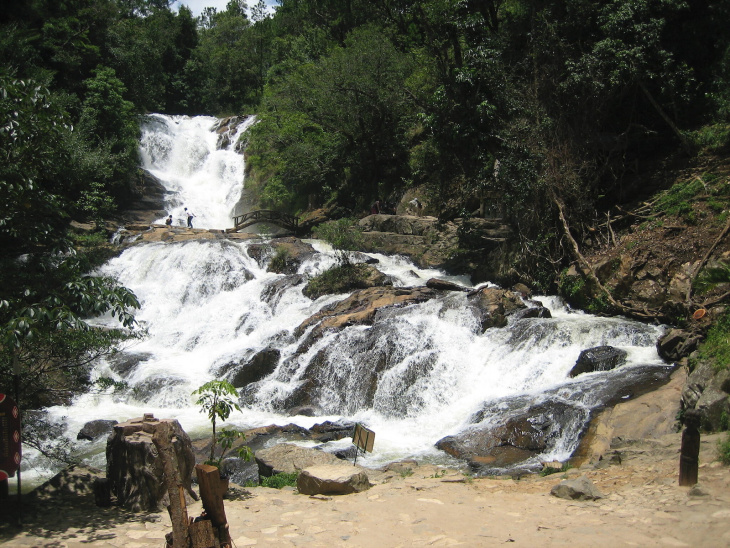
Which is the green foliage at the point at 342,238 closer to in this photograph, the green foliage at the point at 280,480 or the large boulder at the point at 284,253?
the large boulder at the point at 284,253

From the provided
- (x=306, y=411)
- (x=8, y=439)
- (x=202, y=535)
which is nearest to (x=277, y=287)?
(x=306, y=411)

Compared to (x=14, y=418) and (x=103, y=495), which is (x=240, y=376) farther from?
(x=14, y=418)

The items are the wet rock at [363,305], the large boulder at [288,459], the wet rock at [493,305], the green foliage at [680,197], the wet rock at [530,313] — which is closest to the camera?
the large boulder at [288,459]

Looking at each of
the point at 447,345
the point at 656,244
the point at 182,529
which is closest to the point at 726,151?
the point at 656,244

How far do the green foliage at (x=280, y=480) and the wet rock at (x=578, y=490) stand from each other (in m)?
3.32

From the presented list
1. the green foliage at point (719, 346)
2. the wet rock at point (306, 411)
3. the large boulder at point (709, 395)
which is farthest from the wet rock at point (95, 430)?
the green foliage at point (719, 346)

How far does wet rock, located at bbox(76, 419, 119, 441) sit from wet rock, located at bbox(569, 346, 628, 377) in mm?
8655

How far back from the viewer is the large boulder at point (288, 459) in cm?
793

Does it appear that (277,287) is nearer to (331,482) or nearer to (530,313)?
(530,313)

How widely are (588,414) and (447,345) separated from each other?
156 inches

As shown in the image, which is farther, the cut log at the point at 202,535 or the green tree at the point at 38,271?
the green tree at the point at 38,271

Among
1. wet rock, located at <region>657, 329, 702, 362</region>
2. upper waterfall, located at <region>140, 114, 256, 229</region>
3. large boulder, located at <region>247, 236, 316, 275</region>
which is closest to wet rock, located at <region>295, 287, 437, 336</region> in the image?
large boulder, located at <region>247, 236, 316, 275</region>

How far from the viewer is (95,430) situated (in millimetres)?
10836

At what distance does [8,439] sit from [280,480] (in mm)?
3457
